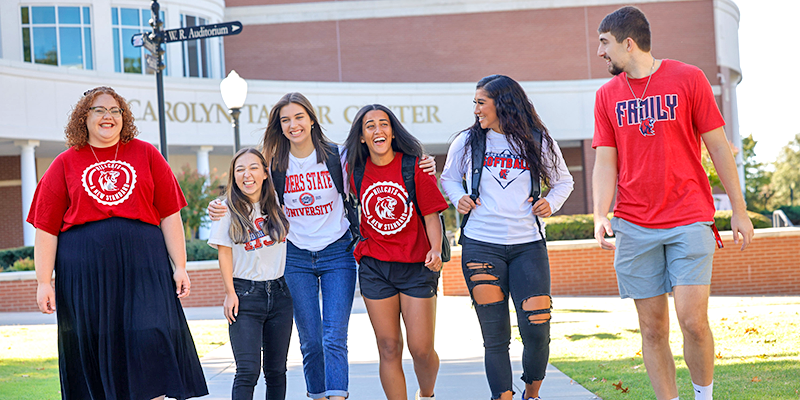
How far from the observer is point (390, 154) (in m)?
4.52

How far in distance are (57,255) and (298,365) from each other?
3.59 m

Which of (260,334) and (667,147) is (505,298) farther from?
(260,334)

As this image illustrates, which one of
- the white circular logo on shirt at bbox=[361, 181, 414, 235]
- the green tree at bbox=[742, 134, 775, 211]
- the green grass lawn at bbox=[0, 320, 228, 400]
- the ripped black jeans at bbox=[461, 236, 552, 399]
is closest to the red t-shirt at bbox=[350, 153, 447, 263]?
the white circular logo on shirt at bbox=[361, 181, 414, 235]

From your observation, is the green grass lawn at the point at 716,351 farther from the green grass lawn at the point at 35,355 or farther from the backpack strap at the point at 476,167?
the green grass lawn at the point at 35,355

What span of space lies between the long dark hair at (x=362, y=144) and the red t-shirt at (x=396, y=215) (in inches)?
6.3

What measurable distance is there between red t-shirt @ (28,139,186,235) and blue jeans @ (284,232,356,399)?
0.92 meters

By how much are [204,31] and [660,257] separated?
282 inches

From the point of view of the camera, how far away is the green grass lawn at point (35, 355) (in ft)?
20.6

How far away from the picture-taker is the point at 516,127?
4441 mm

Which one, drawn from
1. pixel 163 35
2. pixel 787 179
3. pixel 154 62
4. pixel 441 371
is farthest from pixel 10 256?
pixel 787 179

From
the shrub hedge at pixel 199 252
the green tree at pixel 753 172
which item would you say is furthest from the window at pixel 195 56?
the green tree at pixel 753 172

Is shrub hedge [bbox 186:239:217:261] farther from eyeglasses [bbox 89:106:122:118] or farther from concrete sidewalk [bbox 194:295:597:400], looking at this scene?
eyeglasses [bbox 89:106:122:118]

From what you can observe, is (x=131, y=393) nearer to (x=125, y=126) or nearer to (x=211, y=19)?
(x=125, y=126)

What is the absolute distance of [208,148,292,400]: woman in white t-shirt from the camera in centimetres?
420
